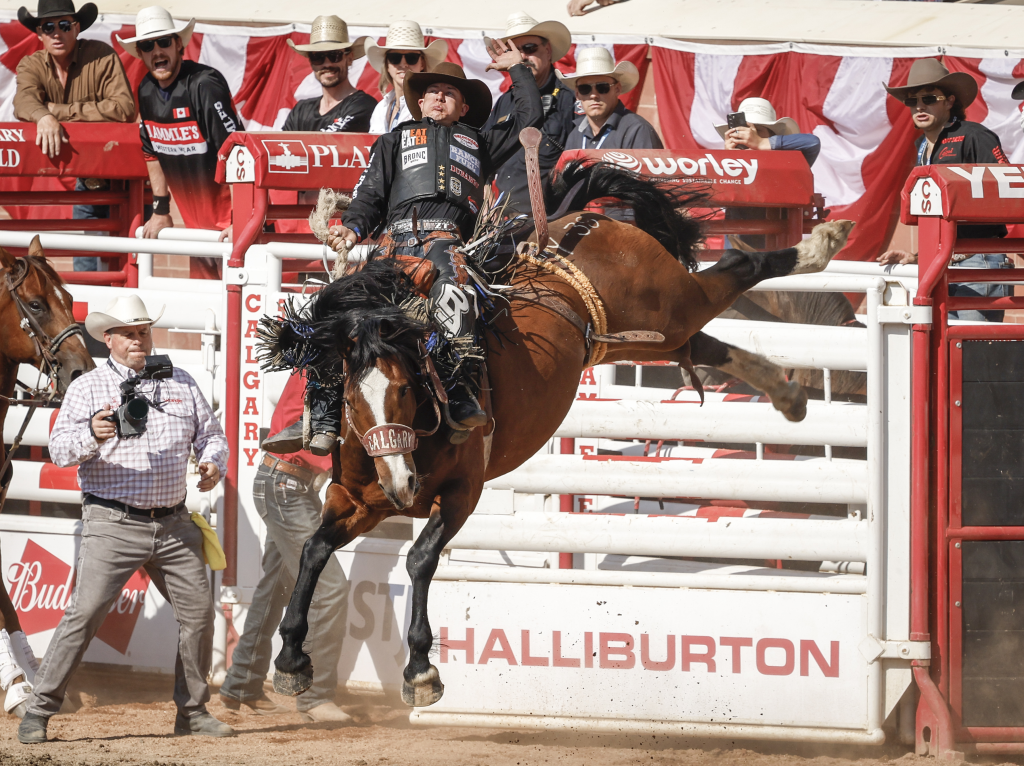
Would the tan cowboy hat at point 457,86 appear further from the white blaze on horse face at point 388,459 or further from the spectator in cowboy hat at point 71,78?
A: the spectator in cowboy hat at point 71,78

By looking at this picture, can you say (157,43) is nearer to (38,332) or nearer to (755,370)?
(38,332)

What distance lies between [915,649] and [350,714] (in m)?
2.88

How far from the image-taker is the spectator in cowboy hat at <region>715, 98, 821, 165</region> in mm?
7191

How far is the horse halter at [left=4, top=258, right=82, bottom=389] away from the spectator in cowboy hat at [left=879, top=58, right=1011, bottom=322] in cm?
452

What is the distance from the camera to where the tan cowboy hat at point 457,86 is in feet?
15.6

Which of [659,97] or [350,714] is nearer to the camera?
[350,714]

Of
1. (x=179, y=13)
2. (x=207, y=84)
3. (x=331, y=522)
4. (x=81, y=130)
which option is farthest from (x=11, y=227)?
(x=331, y=522)

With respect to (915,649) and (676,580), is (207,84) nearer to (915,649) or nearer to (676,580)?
(676,580)

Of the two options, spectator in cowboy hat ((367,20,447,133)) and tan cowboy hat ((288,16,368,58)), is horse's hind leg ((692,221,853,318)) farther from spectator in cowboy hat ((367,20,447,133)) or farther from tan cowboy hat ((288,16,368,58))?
tan cowboy hat ((288,16,368,58))

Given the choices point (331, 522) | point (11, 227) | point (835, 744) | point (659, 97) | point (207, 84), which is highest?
point (659, 97)

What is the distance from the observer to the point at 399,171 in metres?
4.82

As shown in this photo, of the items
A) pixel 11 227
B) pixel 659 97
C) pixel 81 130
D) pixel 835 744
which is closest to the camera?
pixel 835 744

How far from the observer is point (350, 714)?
618 cm

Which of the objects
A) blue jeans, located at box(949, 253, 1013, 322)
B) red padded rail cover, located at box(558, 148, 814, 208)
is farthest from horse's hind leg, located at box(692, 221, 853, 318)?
blue jeans, located at box(949, 253, 1013, 322)
